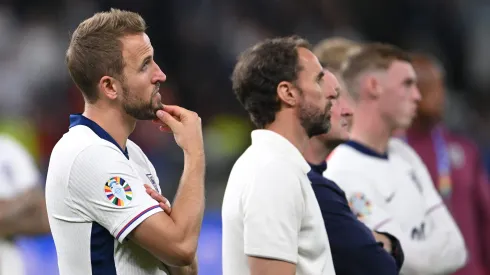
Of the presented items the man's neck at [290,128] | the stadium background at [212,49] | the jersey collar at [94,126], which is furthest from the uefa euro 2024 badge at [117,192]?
the stadium background at [212,49]

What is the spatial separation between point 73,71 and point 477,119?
9205 millimetres

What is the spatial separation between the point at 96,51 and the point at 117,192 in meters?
0.50

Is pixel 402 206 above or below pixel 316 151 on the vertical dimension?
below

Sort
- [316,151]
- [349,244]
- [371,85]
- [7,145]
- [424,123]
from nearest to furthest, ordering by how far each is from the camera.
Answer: [349,244]
[316,151]
[371,85]
[7,145]
[424,123]

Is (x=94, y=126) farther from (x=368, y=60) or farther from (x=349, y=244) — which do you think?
(x=368, y=60)

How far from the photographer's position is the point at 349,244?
12.7ft

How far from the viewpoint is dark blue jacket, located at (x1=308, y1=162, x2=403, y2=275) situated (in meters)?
3.88

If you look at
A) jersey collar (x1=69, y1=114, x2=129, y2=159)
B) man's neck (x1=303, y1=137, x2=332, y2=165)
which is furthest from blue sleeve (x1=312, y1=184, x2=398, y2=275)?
jersey collar (x1=69, y1=114, x2=129, y2=159)

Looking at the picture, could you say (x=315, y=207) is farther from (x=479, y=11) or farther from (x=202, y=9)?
(x=479, y=11)

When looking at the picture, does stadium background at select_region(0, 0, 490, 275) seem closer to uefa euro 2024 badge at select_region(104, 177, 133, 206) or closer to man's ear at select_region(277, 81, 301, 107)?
man's ear at select_region(277, 81, 301, 107)

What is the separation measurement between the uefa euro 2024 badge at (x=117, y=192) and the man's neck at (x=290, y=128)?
0.82 m

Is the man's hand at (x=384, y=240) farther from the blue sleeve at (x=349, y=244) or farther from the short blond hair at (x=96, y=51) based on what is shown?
the short blond hair at (x=96, y=51)

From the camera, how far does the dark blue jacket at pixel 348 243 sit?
3.88 meters

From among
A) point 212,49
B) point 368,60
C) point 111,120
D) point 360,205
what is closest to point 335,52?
point 368,60
